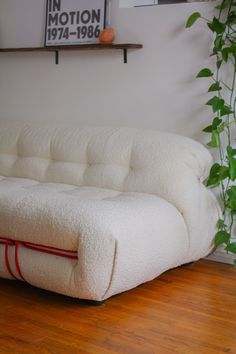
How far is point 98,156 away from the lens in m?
3.14

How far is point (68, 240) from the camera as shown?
241 cm

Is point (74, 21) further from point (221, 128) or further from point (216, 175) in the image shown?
point (216, 175)

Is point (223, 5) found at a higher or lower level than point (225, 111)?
higher

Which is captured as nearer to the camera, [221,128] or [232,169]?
[232,169]

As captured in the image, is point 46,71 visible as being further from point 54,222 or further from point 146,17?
point 54,222

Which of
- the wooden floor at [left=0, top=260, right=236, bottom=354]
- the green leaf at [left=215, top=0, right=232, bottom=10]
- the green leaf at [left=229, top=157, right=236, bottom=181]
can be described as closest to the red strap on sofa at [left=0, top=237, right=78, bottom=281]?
the wooden floor at [left=0, top=260, right=236, bottom=354]

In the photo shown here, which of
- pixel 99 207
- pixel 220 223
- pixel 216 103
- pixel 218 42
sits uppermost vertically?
pixel 218 42

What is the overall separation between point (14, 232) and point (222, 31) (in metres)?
1.46

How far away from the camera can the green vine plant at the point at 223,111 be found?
2.93m

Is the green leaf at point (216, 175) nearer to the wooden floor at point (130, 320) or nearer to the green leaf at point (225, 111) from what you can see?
the green leaf at point (225, 111)

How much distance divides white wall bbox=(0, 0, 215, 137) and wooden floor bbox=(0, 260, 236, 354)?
99 cm

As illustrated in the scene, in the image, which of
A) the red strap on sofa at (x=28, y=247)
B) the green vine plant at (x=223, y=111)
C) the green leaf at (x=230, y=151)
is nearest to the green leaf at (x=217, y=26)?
the green vine plant at (x=223, y=111)

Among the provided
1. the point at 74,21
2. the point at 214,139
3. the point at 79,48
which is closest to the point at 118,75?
the point at 79,48

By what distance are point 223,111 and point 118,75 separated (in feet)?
2.65
